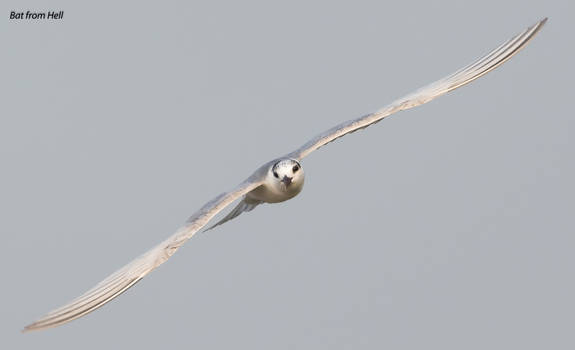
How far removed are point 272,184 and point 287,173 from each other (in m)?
0.51

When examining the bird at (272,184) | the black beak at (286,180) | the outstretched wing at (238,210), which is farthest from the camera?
the outstretched wing at (238,210)

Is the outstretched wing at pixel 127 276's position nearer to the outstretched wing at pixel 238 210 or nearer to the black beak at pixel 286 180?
the black beak at pixel 286 180

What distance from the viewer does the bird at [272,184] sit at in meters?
18.8

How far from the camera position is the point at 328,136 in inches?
938

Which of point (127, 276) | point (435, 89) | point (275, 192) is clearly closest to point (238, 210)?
point (275, 192)

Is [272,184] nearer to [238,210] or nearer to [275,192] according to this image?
[275,192]

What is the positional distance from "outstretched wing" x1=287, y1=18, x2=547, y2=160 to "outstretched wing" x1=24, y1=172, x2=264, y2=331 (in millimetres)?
2887

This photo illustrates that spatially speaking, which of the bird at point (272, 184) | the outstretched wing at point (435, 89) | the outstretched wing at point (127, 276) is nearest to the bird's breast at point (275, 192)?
the bird at point (272, 184)

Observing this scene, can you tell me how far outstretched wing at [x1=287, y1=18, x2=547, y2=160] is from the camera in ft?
Answer: 78.2

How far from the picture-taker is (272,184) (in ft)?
76.3

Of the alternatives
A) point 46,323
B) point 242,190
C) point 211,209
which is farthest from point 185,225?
point 46,323

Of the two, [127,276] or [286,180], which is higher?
[286,180]

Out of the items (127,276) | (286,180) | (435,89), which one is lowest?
(127,276)

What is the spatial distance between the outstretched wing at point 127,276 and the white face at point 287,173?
1.47 metres
